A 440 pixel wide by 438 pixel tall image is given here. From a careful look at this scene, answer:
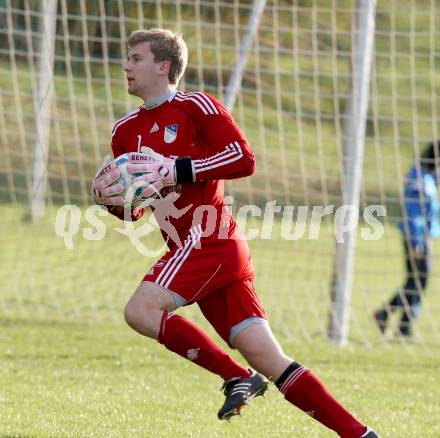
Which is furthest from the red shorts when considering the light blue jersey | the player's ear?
A: the light blue jersey

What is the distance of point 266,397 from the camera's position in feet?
19.8

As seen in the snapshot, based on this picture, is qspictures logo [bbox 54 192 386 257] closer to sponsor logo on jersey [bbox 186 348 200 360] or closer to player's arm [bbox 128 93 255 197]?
player's arm [bbox 128 93 255 197]

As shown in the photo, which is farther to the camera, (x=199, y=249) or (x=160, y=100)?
(x=160, y=100)

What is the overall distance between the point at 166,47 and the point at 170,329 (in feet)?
4.05

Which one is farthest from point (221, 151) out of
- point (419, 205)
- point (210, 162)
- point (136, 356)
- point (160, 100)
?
point (419, 205)

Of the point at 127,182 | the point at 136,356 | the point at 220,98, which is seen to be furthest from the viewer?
the point at 220,98

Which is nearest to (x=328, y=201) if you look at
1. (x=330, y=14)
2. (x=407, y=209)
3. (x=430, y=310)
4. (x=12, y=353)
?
(x=407, y=209)

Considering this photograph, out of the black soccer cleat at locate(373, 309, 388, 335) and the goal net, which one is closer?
the goal net

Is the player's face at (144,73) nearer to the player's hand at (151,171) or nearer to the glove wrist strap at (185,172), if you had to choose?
the player's hand at (151,171)

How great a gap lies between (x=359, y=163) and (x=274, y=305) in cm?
217

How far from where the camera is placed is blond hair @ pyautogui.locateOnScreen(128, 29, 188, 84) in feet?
14.8

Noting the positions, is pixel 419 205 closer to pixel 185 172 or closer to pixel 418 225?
pixel 418 225

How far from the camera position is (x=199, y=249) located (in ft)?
14.2

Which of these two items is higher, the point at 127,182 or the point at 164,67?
the point at 164,67
